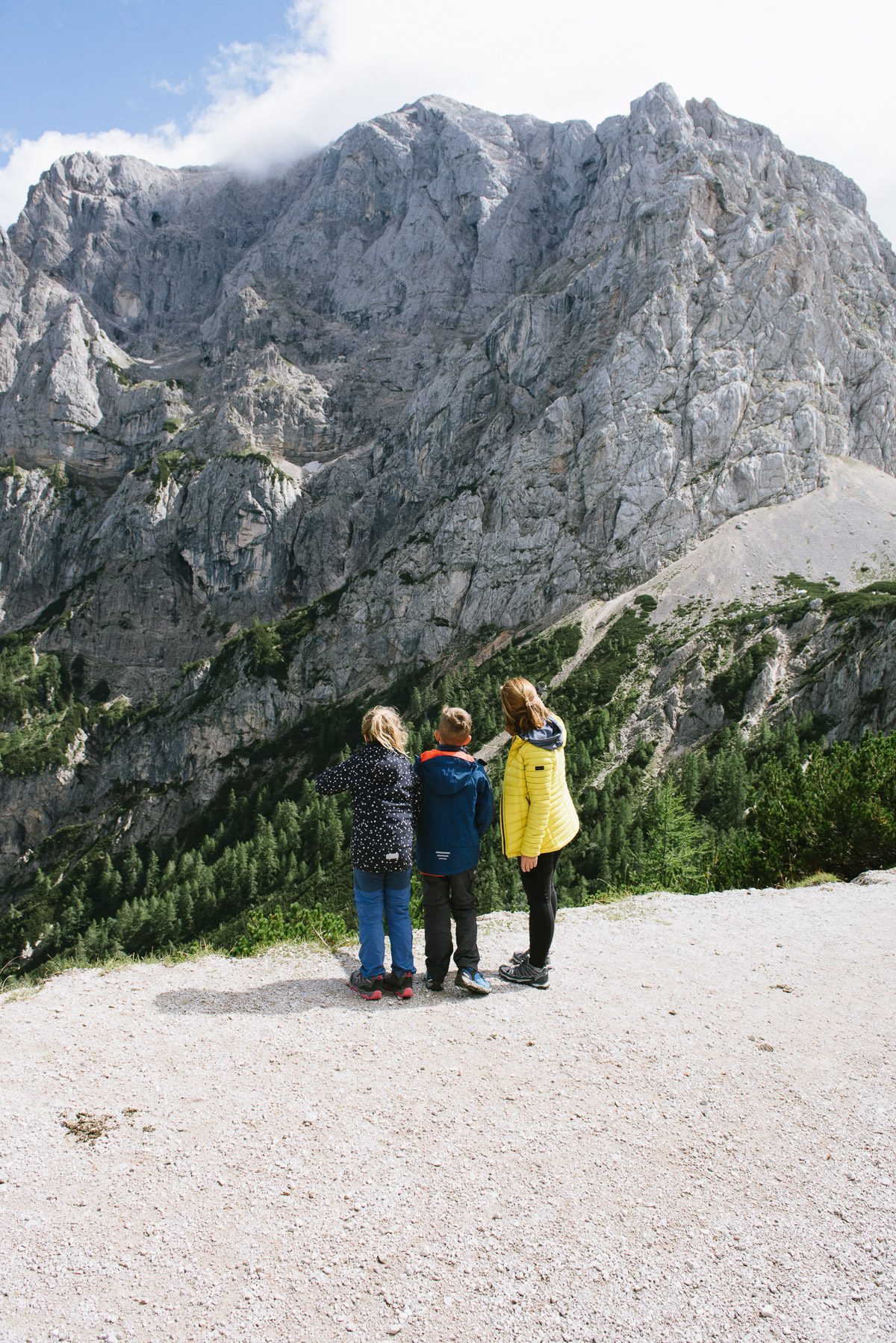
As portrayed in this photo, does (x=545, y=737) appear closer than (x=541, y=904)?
Yes

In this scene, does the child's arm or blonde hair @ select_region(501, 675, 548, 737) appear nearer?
blonde hair @ select_region(501, 675, 548, 737)

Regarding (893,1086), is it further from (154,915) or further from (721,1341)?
(154,915)

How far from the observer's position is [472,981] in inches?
320

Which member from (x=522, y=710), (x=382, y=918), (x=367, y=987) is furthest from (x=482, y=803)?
(x=367, y=987)

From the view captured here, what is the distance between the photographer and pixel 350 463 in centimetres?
16225

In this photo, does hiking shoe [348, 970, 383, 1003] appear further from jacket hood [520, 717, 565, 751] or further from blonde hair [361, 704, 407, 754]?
jacket hood [520, 717, 565, 751]

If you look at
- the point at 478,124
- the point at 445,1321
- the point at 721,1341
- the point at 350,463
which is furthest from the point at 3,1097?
the point at 478,124

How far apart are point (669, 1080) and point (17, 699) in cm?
17010

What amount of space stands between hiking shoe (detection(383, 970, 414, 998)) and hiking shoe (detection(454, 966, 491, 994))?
0.55 m

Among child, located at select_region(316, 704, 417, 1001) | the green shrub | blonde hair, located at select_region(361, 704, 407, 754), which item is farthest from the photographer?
the green shrub

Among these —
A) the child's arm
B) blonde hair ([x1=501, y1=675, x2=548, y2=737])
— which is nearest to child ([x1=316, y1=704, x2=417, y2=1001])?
the child's arm

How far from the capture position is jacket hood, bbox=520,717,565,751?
27.0 feet

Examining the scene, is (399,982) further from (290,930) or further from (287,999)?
(290,930)

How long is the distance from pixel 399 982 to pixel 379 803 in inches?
79.1
